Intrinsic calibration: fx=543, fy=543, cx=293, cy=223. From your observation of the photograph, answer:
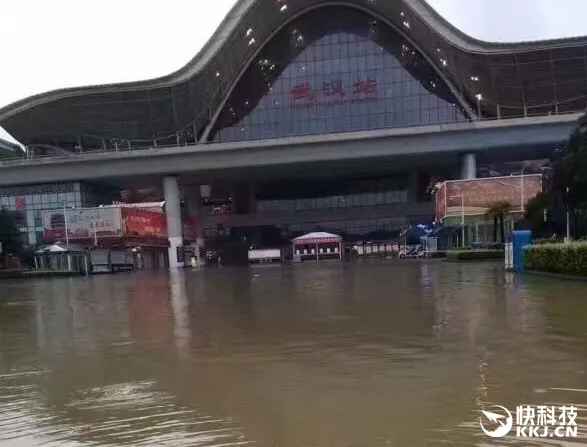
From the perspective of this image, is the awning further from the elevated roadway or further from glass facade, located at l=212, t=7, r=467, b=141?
glass facade, located at l=212, t=7, r=467, b=141

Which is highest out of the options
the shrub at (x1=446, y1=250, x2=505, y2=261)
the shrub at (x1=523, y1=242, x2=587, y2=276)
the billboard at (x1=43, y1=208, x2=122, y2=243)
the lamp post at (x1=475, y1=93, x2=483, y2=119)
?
the lamp post at (x1=475, y1=93, x2=483, y2=119)

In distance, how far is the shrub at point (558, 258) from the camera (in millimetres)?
15844

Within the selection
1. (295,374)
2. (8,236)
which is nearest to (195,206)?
(8,236)

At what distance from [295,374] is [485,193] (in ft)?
124

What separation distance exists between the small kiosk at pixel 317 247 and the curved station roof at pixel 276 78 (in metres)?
12.4

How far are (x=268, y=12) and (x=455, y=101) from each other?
22.6 metres

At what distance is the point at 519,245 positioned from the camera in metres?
21.3

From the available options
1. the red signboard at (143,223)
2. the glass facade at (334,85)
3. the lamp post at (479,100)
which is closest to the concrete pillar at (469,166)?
the lamp post at (479,100)

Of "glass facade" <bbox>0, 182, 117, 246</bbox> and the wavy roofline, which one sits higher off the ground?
the wavy roofline

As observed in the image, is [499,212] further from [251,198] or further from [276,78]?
[251,198]

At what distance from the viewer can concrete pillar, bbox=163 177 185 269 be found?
5416 cm

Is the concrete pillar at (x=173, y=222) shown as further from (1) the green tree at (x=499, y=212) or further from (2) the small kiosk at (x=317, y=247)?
(1) the green tree at (x=499, y=212)

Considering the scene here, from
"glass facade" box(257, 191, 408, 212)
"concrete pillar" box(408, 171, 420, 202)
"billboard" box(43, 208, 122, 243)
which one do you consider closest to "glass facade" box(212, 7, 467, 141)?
"concrete pillar" box(408, 171, 420, 202)

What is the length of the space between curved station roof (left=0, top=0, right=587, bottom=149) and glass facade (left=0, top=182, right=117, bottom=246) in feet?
26.0
